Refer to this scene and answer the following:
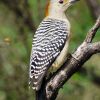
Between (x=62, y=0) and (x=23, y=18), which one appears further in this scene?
(x=23, y=18)

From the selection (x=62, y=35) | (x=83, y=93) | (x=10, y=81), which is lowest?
(x=83, y=93)

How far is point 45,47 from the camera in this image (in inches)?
314

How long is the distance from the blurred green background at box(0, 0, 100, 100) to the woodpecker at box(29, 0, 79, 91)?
173 centimetres

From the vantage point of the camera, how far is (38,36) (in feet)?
26.9

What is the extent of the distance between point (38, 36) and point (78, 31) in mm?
2913

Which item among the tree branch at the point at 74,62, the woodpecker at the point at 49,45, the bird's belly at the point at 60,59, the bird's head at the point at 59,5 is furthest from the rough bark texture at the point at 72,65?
the bird's head at the point at 59,5

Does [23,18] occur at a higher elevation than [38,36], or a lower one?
lower

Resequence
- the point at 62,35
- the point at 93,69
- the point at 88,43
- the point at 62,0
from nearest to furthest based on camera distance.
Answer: the point at 88,43
the point at 62,35
the point at 62,0
the point at 93,69

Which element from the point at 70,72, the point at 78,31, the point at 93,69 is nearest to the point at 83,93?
the point at 93,69

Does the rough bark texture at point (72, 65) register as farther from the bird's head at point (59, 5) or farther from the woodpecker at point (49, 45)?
the bird's head at point (59, 5)

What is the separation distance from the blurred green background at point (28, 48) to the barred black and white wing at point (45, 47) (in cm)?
201

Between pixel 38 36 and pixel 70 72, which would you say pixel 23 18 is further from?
pixel 70 72

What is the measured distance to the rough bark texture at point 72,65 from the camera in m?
7.27

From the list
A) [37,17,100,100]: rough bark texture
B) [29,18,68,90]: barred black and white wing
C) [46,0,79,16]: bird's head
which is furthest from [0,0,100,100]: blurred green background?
[37,17,100,100]: rough bark texture
